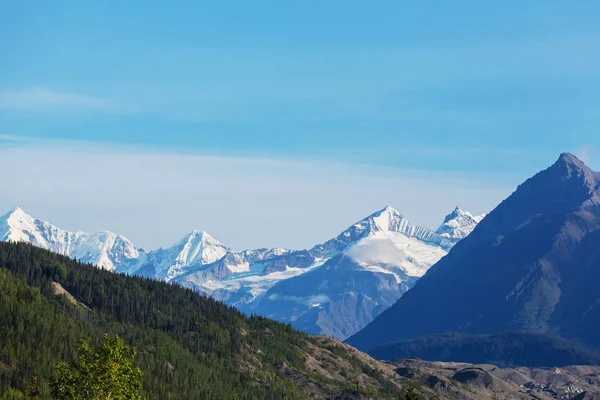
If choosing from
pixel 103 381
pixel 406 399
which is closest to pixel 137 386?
pixel 103 381

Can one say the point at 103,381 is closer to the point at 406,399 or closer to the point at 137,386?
the point at 137,386

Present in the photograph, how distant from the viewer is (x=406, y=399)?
15512cm

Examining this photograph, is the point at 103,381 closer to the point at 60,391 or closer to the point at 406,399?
the point at 60,391

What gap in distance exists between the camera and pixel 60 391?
139 m

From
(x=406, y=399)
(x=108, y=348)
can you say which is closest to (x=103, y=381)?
(x=108, y=348)

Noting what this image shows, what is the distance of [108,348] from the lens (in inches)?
5330

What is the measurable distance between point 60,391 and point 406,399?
5215 centimetres

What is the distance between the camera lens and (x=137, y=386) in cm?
14312

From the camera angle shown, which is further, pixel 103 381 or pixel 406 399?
pixel 406 399

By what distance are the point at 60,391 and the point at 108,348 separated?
10655 millimetres

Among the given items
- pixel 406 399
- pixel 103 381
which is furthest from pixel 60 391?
pixel 406 399

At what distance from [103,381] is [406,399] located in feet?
156

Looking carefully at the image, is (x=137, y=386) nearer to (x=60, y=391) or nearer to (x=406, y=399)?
(x=60, y=391)

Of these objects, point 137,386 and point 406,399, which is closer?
point 137,386
